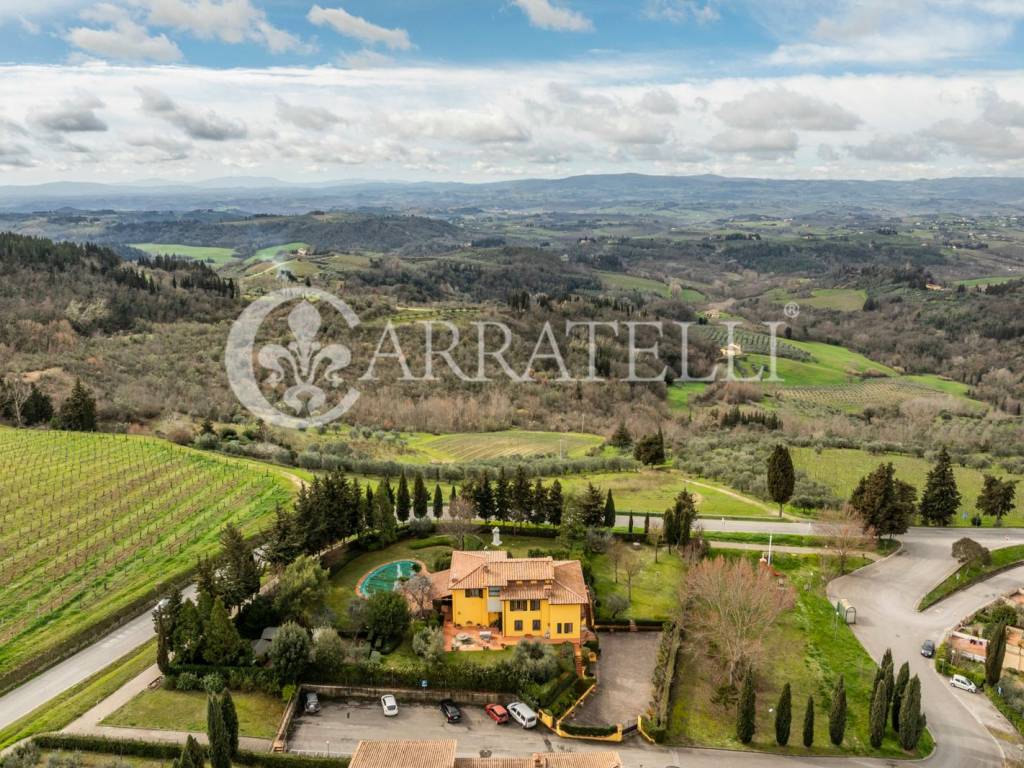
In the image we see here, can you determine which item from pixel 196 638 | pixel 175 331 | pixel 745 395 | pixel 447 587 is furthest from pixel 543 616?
pixel 175 331

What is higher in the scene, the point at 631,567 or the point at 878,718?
the point at 631,567

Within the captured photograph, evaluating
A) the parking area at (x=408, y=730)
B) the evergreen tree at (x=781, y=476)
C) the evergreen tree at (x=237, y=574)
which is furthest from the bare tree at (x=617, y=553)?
the evergreen tree at (x=237, y=574)

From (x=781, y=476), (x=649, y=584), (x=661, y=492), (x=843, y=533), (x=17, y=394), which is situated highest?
(x=17, y=394)

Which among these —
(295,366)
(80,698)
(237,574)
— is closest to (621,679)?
(237,574)

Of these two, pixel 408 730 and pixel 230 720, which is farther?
pixel 408 730

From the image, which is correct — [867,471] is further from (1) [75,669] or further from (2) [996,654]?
(1) [75,669]

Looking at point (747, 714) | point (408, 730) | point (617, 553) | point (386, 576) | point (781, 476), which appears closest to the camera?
point (747, 714)

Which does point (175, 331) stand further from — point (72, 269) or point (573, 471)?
point (573, 471)
